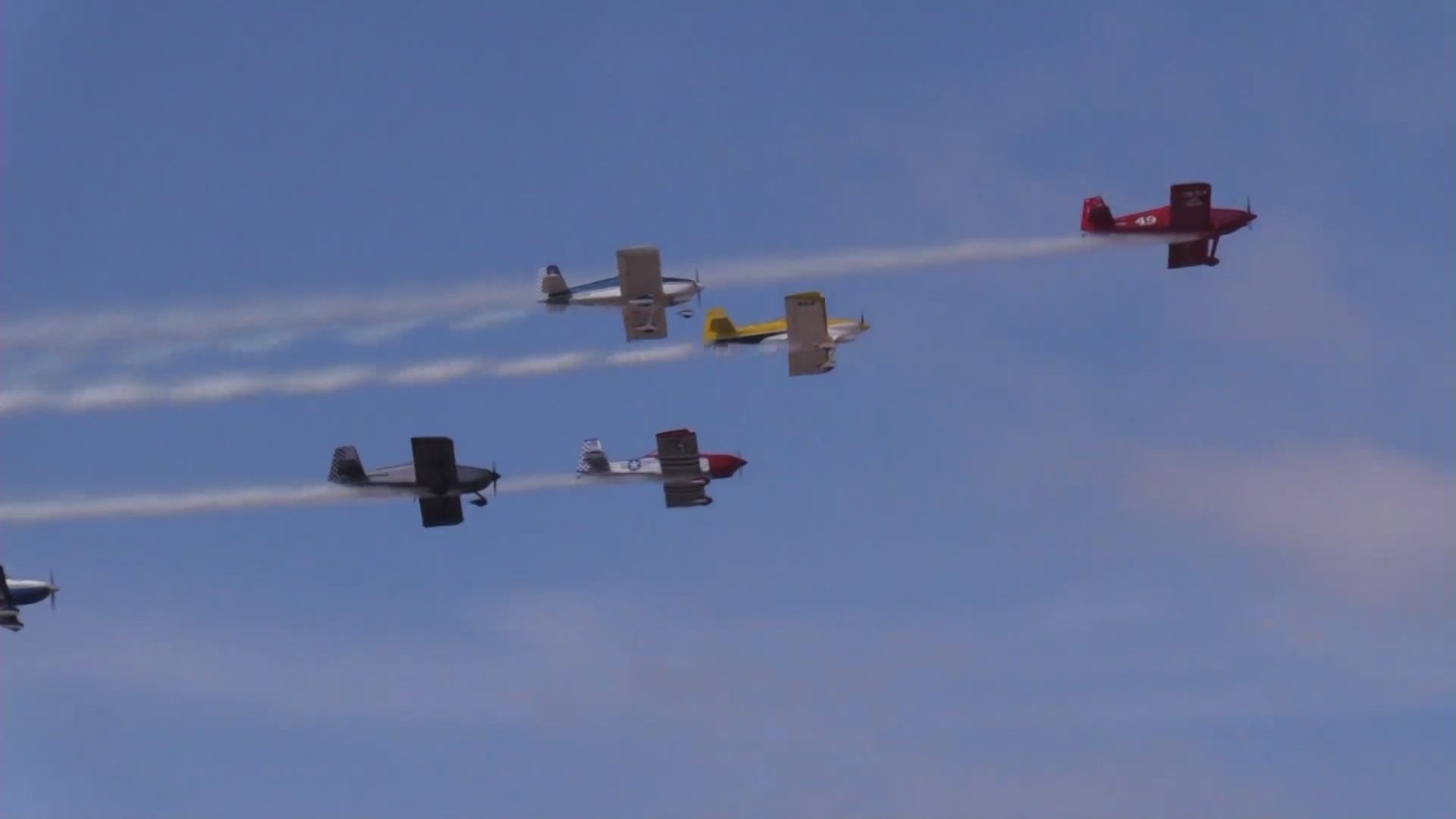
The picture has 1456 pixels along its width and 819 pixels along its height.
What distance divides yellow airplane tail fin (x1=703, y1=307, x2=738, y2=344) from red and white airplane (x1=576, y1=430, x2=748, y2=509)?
5444 millimetres

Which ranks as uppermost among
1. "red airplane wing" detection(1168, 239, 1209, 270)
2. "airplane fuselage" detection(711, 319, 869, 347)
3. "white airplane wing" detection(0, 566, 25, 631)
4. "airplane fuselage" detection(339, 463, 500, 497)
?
"red airplane wing" detection(1168, 239, 1209, 270)

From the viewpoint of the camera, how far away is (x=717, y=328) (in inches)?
2400

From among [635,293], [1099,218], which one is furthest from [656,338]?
[1099,218]

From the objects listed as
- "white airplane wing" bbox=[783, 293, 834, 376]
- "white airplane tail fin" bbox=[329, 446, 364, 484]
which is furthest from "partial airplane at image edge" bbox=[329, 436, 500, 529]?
"white airplane wing" bbox=[783, 293, 834, 376]

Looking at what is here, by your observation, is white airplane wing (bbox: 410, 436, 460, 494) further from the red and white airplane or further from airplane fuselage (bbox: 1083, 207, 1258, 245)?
airplane fuselage (bbox: 1083, 207, 1258, 245)

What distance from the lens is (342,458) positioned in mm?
51156

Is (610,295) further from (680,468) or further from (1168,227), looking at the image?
(1168,227)

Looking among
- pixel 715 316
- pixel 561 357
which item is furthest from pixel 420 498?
pixel 715 316

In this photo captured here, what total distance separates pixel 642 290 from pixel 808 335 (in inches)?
199

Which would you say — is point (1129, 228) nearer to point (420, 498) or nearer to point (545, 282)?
point (545, 282)

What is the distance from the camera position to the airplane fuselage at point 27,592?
186 ft

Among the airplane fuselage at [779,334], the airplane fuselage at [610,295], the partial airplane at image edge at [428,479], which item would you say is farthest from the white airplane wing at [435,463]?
the airplane fuselage at [779,334]

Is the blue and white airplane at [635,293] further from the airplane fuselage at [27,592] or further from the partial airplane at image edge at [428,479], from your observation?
the airplane fuselage at [27,592]

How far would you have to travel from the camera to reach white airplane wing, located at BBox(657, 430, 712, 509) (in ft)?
180
